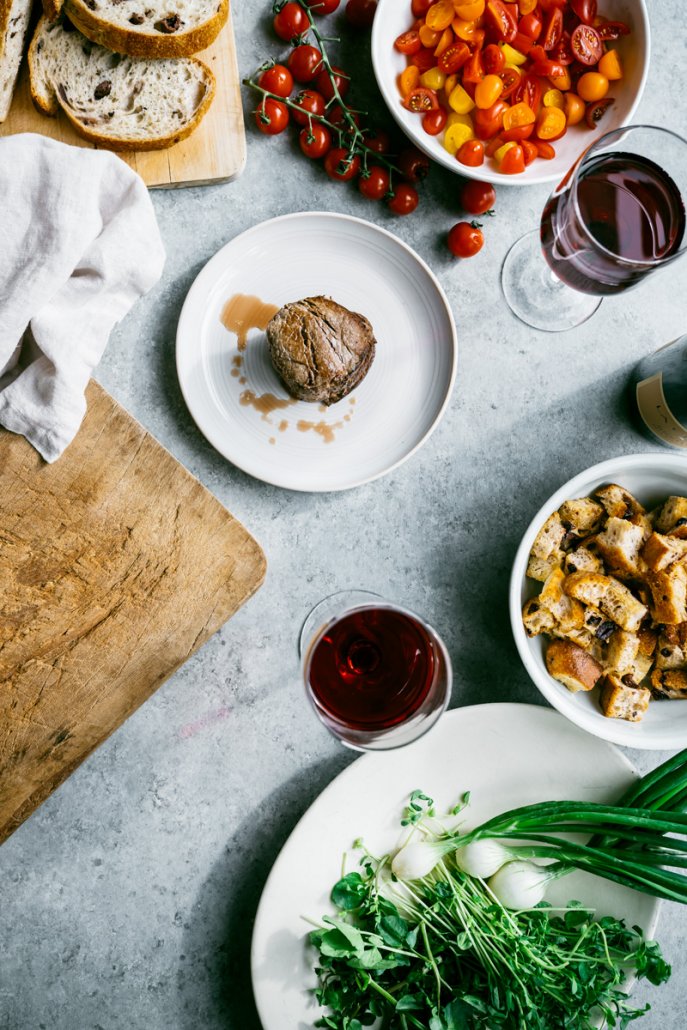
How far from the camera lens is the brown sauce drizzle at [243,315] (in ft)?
5.14

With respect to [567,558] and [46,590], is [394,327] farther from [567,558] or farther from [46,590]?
[46,590]

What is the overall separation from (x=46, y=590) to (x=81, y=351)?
0.44 m

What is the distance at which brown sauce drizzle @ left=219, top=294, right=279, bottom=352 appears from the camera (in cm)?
157

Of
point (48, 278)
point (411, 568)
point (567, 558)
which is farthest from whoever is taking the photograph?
point (411, 568)

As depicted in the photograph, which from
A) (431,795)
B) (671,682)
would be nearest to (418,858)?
(431,795)

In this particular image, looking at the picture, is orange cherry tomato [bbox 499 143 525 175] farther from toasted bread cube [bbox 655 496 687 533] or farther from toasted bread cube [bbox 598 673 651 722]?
toasted bread cube [bbox 598 673 651 722]

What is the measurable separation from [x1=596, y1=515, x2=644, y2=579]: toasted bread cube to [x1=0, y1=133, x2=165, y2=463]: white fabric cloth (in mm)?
999

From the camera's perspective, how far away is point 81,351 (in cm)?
142

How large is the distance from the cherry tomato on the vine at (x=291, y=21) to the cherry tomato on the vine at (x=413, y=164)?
32 centimetres

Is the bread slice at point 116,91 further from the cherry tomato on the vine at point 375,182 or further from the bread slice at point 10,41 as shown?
the cherry tomato on the vine at point 375,182

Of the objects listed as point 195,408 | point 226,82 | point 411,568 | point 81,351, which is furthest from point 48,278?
point 411,568

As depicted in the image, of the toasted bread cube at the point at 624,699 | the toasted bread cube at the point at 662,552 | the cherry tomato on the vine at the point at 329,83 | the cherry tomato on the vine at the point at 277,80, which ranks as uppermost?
the cherry tomato on the vine at the point at 277,80


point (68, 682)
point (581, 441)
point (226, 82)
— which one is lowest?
point (581, 441)

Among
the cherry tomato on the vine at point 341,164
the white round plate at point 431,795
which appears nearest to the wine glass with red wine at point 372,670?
the white round plate at point 431,795
